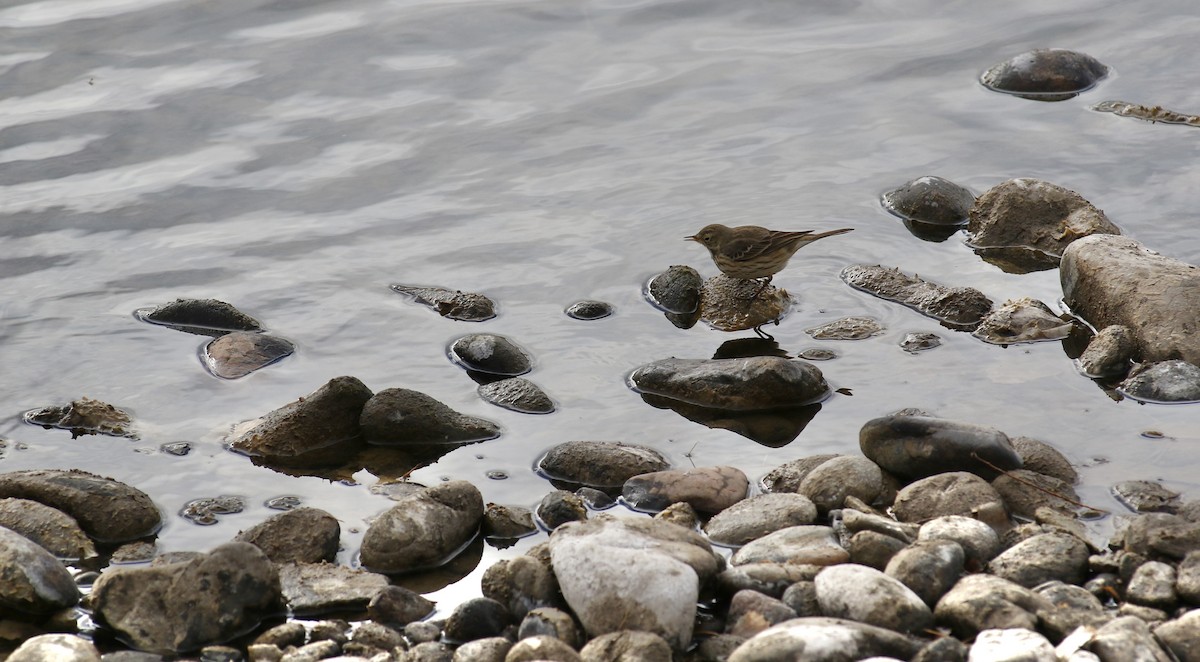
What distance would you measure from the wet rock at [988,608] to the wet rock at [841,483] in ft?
3.36

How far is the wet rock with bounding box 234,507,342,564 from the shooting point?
5367mm

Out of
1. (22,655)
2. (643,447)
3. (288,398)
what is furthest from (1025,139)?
(22,655)

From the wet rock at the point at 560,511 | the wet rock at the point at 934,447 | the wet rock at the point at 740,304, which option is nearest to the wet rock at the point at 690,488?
the wet rock at the point at 560,511

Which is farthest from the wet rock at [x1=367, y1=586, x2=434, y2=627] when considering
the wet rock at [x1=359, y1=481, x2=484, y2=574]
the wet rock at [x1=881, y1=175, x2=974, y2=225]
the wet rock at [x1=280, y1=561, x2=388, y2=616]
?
the wet rock at [x1=881, y1=175, x2=974, y2=225]

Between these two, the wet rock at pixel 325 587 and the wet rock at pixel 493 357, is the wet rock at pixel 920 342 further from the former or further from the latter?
the wet rock at pixel 325 587

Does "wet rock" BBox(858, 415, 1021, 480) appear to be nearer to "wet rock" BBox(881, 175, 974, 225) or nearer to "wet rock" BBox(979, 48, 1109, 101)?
"wet rock" BBox(881, 175, 974, 225)

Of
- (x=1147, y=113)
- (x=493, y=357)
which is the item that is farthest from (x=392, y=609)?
(x=1147, y=113)

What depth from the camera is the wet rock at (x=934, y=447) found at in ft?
18.6

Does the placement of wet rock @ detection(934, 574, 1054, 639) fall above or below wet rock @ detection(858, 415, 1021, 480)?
above

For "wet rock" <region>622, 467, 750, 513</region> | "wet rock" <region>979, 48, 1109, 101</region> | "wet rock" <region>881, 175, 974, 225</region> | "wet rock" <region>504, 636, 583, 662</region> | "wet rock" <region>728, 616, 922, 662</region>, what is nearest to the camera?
"wet rock" <region>728, 616, 922, 662</region>

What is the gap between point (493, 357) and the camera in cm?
730

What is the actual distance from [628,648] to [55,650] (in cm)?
195

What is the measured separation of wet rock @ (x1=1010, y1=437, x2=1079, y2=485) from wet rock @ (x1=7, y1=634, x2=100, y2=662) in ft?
12.8

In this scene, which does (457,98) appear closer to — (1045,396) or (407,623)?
(1045,396)
